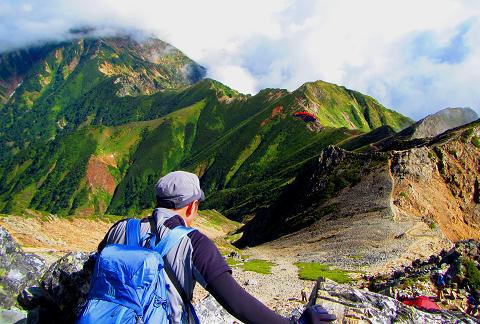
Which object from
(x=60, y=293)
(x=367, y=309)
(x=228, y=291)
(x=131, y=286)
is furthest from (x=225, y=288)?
(x=60, y=293)

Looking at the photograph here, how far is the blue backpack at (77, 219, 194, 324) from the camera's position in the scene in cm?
524

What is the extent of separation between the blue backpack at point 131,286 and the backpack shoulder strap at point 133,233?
0.11 m

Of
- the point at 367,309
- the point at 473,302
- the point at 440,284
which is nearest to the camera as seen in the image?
the point at 367,309

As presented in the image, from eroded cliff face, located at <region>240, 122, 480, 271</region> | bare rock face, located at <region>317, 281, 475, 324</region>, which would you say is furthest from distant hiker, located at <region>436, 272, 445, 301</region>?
eroded cliff face, located at <region>240, 122, 480, 271</region>

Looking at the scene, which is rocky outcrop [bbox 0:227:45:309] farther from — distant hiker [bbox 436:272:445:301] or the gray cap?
distant hiker [bbox 436:272:445:301]

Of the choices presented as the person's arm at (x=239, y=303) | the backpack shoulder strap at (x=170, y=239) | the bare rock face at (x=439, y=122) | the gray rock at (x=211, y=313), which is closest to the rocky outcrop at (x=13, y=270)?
the gray rock at (x=211, y=313)

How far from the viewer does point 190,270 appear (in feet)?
18.1

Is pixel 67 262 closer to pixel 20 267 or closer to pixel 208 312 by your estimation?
pixel 20 267

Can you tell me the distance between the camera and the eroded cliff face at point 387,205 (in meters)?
60.7

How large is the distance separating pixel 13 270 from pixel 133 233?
7223mm

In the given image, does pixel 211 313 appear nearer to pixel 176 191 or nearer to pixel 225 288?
pixel 176 191

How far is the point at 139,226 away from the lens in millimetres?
5914

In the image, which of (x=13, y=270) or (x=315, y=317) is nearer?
(x=315, y=317)

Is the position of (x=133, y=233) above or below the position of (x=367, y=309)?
above
